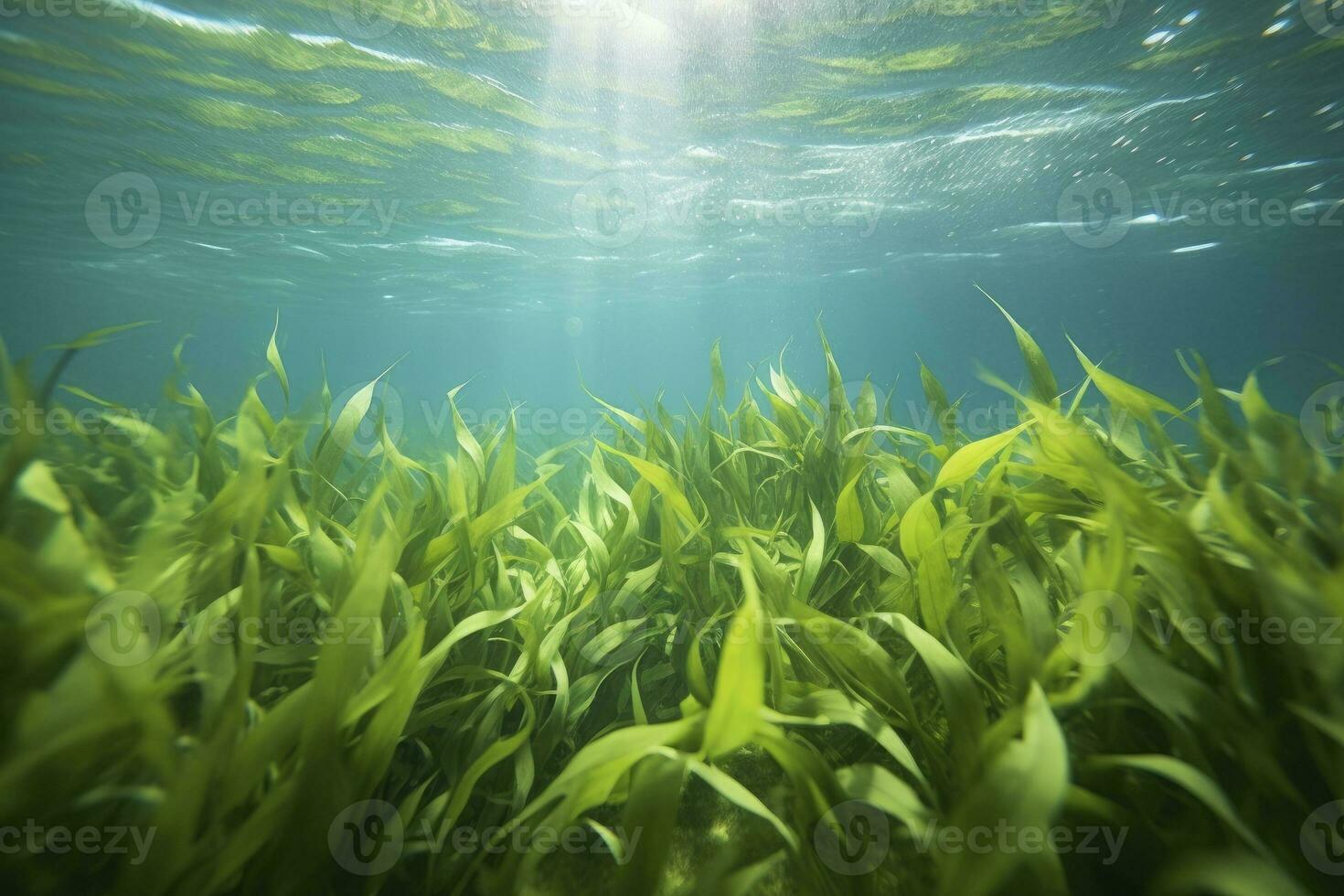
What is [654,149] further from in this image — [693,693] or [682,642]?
[693,693]

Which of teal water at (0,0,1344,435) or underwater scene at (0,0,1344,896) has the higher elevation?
teal water at (0,0,1344,435)

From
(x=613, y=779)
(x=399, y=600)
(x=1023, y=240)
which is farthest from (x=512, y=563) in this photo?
(x=1023, y=240)

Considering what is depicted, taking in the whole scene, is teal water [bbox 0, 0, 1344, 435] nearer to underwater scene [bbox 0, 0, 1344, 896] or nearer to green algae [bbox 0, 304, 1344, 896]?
underwater scene [bbox 0, 0, 1344, 896]

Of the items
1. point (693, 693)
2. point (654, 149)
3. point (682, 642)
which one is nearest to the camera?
point (693, 693)

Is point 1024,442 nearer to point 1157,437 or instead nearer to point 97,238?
point 1157,437

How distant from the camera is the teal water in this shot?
771 cm

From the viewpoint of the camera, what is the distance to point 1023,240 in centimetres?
1942

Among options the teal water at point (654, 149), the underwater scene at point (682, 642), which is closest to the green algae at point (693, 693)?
the underwater scene at point (682, 642)

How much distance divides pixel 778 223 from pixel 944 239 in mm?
7215

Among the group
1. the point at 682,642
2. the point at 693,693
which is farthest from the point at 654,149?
the point at 693,693

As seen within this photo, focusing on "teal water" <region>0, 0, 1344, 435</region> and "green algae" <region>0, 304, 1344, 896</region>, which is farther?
"teal water" <region>0, 0, 1344, 435</region>

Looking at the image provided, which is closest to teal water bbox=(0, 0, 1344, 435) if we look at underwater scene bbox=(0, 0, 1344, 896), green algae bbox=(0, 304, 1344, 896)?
underwater scene bbox=(0, 0, 1344, 896)

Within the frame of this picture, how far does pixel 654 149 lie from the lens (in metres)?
11.8

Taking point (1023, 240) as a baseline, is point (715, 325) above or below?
above
